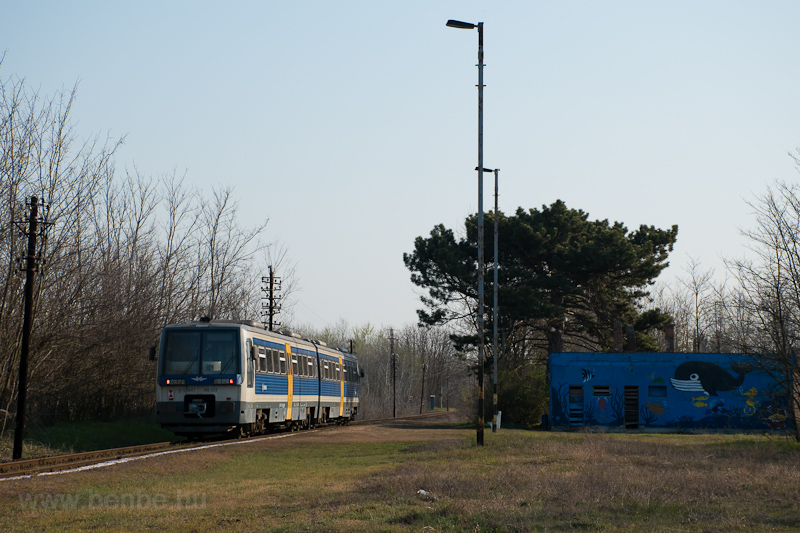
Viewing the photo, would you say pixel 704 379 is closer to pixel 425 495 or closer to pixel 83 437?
pixel 83 437

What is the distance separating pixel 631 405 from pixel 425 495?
A: 27501 mm

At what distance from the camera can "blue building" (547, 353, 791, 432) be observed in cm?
3684

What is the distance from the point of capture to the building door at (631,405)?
37438 millimetres

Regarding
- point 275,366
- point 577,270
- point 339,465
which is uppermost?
point 577,270

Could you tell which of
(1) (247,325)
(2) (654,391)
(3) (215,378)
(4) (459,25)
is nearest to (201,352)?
(3) (215,378)

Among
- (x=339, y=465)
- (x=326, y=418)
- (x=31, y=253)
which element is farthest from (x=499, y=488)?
(x=326, y=418)

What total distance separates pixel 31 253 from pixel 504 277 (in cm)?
2798

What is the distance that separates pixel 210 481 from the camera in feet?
48.2

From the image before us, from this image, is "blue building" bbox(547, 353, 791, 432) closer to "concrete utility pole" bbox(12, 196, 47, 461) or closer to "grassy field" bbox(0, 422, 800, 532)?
"grassy field" bbox(0, 422, 800, 532)

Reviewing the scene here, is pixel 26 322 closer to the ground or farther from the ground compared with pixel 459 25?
closer to the ground

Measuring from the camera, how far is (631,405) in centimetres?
3750

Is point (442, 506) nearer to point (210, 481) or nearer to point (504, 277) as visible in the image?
point (210, 481)

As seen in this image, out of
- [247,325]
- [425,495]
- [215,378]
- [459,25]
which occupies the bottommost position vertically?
[425,495]

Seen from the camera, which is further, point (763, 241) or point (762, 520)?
point (763, 241)
